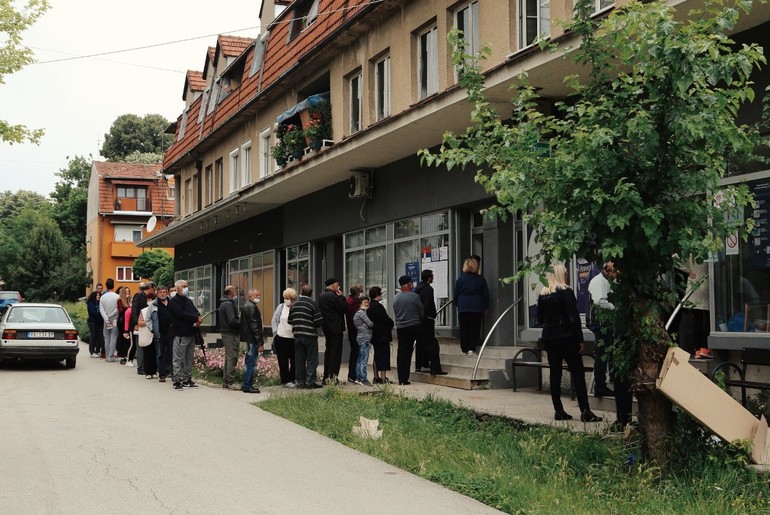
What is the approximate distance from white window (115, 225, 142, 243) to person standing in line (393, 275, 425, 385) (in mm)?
56949

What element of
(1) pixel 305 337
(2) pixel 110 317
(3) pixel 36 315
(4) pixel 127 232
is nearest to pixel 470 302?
(1) pixel 305 337

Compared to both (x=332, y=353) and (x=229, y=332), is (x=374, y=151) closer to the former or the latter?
(x=332, y=353)

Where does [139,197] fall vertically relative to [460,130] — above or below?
above

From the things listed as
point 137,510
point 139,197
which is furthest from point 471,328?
point 139,197

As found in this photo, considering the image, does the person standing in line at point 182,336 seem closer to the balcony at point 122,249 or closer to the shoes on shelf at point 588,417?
the shoes on shelf at point 588,417

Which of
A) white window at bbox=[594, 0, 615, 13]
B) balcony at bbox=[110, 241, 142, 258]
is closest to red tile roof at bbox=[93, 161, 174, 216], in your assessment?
balcony at bbox=[110, 241, 142, 258]

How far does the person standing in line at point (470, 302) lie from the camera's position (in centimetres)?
1520

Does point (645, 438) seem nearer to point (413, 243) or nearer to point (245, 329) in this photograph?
point (245, 329)

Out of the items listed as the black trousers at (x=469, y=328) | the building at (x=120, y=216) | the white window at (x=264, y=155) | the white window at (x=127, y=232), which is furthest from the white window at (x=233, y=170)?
the white window at (x=127, y=232)

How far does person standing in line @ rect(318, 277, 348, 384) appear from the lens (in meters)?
14.7

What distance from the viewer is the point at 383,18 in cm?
1875

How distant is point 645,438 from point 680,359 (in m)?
0.79

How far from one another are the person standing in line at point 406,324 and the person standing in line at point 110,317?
33.9ft

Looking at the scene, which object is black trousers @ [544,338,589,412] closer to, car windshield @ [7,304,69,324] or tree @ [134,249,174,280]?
car windshield @ [7,304,69,324]
